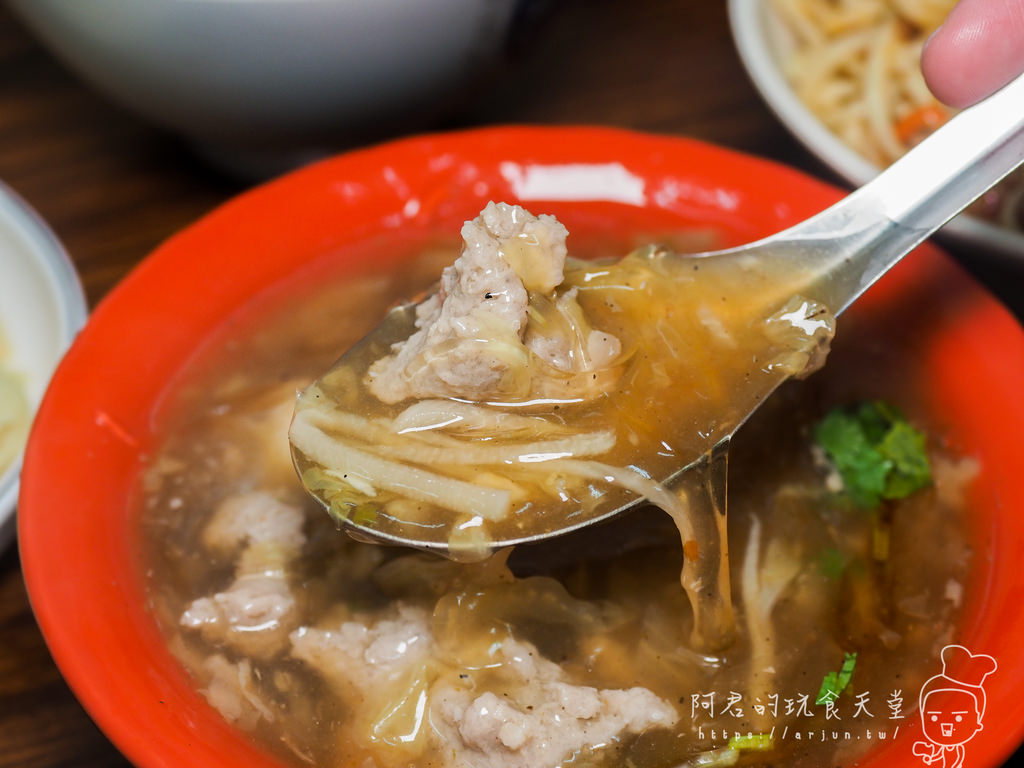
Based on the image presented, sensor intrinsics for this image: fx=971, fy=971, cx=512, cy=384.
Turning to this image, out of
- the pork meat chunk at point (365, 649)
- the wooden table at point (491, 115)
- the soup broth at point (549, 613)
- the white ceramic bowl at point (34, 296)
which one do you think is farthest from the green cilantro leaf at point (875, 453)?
the white ceramic bowl at point (34, 296)

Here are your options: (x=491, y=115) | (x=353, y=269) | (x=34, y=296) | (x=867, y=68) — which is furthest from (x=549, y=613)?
(x=867, y=68)

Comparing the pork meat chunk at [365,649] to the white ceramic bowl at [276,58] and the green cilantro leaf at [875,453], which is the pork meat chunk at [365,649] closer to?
the green cilantro leaf at [875,453]

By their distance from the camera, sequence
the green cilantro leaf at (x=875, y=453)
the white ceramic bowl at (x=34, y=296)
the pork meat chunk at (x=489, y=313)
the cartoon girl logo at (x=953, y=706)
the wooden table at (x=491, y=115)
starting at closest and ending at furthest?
the cartoon girl logo at (x=953, y=706) → the pork meat chunk at (x=489, y=313) → the green cilantro leaf at (x=875, y=453) → the white ceramic bowl at (x=34, y=296) → the wooden table at (x=491, y=115)

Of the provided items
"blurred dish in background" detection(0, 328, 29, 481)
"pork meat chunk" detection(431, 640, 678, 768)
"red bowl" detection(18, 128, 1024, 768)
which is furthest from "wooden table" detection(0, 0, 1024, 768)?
"pork meat chunk" detection(431, 640, 678, 768)

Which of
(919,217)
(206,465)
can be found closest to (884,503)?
(919,217)

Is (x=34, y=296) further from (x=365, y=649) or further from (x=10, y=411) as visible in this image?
(x=365, y=649)

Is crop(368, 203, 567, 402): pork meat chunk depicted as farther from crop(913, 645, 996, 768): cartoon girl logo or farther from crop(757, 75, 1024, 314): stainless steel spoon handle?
crop(913, 645, 996, 768): cartoon girl logo

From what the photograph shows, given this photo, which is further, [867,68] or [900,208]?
[867,68]
